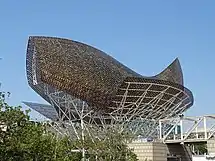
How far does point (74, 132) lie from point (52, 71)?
32.9 feet

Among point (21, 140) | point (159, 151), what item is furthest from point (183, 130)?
point (21, 140)

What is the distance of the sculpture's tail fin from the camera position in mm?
76375

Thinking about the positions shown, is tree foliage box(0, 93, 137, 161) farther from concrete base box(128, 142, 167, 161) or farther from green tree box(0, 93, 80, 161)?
concrete base box(128, 142, 167, 161)

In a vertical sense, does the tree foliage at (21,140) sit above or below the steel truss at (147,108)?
below

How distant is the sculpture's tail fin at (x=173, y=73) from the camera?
3007 inches

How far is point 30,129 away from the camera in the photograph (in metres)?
26.0

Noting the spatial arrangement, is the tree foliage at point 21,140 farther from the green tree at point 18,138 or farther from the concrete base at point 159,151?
the concrete base at point 159,151

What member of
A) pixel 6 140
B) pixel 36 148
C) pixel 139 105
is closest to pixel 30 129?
pixel 36 148

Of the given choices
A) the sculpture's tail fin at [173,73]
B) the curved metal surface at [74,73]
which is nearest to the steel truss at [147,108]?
the curved metal surface at [74,73]

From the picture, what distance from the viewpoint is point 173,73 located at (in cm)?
7900

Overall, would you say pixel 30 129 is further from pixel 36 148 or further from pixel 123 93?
pixel 123 93

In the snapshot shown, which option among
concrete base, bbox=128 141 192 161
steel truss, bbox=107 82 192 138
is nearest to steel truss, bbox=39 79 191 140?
steel truss, bbox=107 82 192 138

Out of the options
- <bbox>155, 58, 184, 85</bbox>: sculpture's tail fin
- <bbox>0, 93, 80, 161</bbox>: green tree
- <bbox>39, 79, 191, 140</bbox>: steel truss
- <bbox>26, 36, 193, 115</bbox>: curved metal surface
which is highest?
<bbox>155, 58, 184, 85</bbox>: sculpture's tail fin

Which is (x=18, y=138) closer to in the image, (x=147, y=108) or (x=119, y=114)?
(x=119, y=114)
